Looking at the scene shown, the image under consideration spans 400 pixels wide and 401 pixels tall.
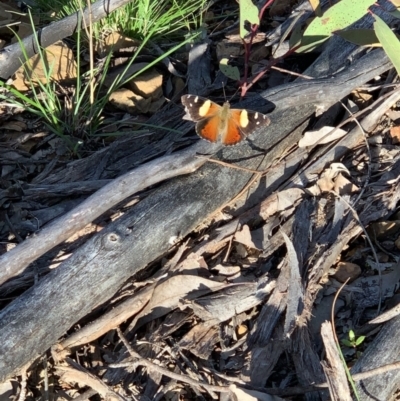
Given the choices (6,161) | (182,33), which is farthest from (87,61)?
(6,161)

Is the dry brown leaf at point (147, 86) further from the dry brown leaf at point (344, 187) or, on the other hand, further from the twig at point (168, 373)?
the twig at point (168, 373)

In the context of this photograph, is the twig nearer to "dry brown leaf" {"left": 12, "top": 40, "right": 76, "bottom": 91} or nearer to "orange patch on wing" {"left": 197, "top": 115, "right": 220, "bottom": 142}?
"orange patch on wing" {"left": 197, "top": 115, "right": 220, "bottom": 142}

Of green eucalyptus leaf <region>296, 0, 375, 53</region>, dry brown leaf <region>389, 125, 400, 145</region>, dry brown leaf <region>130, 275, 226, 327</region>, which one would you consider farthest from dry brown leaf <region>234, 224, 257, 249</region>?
green eucalyptus leaf <region>296, 0, 375, 53</region>

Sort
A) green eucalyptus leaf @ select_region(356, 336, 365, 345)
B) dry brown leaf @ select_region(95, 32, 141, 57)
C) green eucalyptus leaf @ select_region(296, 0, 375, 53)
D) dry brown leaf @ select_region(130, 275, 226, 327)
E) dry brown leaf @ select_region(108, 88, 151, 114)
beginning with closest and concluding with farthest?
green eucalyptus leaf @ select_region(356, 336, 365, 345) → dry brown leaf @ select_region(130, 275, 226, 327) → green eucalyptus leaf @ select_region(296, 0, 375, 53) → dry brown leaf @ select_region(108, 88, 151, 114) → dry brown leaf @ select_region(95, 32, 141, 57)

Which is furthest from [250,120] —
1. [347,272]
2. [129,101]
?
[129,101]

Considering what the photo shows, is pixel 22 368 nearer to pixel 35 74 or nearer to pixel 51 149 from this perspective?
pixel 51 149
